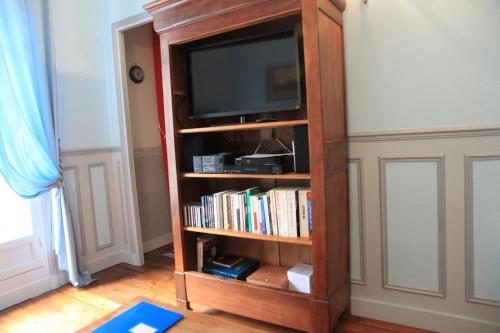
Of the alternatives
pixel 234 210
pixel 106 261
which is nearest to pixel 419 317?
pixel 234 210

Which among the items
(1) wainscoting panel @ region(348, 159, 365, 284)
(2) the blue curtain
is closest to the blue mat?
(1) wainscoting panel @ region(348, 159, 365, 284)

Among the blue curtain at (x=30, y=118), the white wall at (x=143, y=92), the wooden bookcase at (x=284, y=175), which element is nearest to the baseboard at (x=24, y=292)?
the blue curtain at (x=30, y=118)

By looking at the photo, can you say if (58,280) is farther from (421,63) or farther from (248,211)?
(421,63)

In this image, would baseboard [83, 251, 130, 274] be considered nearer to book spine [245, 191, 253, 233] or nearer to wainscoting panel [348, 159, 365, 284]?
book spine [245, 191, 253, 233]

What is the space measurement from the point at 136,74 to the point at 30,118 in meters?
1.20

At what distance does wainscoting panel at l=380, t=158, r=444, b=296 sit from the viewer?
1754 mm

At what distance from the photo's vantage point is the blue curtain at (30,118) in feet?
7.41

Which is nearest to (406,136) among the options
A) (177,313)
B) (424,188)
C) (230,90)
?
(424,188)

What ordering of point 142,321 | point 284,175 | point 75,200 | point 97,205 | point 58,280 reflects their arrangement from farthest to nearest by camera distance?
1. point 97,205
2. point 75,200
3. point 58,280
4. point 284,175
5. point 142,321

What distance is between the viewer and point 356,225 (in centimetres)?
197

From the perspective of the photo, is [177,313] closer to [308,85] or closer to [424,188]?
[308,85]

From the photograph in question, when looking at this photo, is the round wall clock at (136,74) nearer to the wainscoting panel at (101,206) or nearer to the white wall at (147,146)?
the white wall at (147,146)

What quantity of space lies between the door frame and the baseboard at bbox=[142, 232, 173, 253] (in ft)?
1.00

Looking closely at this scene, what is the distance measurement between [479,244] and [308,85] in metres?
1.19
